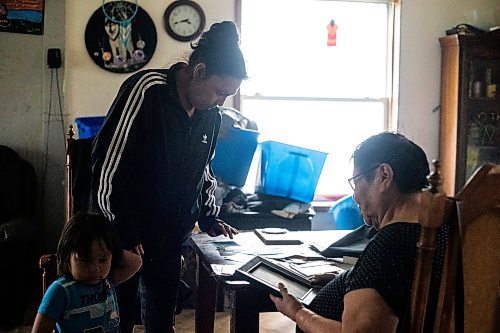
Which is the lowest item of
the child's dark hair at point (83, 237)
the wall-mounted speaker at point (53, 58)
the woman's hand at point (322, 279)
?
the woman's hand at point (322, 279)

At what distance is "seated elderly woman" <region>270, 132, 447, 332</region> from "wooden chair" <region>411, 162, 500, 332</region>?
52mm

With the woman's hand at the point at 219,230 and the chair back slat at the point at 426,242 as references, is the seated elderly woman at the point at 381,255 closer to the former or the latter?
the chair back slat at the point at 426,242

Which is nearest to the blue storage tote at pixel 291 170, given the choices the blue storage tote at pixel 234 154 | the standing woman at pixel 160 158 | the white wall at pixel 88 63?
the blue storage tote at pixel 234 154

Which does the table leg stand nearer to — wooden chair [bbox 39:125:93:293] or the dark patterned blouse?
wooden chair [bbox 39:125:93:293]

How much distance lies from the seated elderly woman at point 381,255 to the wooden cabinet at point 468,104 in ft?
9.90

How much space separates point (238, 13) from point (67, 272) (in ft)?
9.20

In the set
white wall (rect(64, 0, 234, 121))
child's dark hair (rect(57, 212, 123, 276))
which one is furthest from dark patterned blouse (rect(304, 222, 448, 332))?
white wall (rect(64, 0, 234, 121))

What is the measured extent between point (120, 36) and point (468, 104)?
2494mm

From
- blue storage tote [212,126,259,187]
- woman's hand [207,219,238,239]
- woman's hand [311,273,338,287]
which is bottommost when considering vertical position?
woman's hand [311,273,338,287]

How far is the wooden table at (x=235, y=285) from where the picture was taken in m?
1.79

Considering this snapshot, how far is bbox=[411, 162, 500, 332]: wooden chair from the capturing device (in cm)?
119

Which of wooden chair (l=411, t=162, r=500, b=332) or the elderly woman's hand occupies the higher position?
wooden chair (l=411, t=162, r=500, b=332)

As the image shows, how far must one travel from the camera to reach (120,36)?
4.01 m

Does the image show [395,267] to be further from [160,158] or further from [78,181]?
[78,181]
